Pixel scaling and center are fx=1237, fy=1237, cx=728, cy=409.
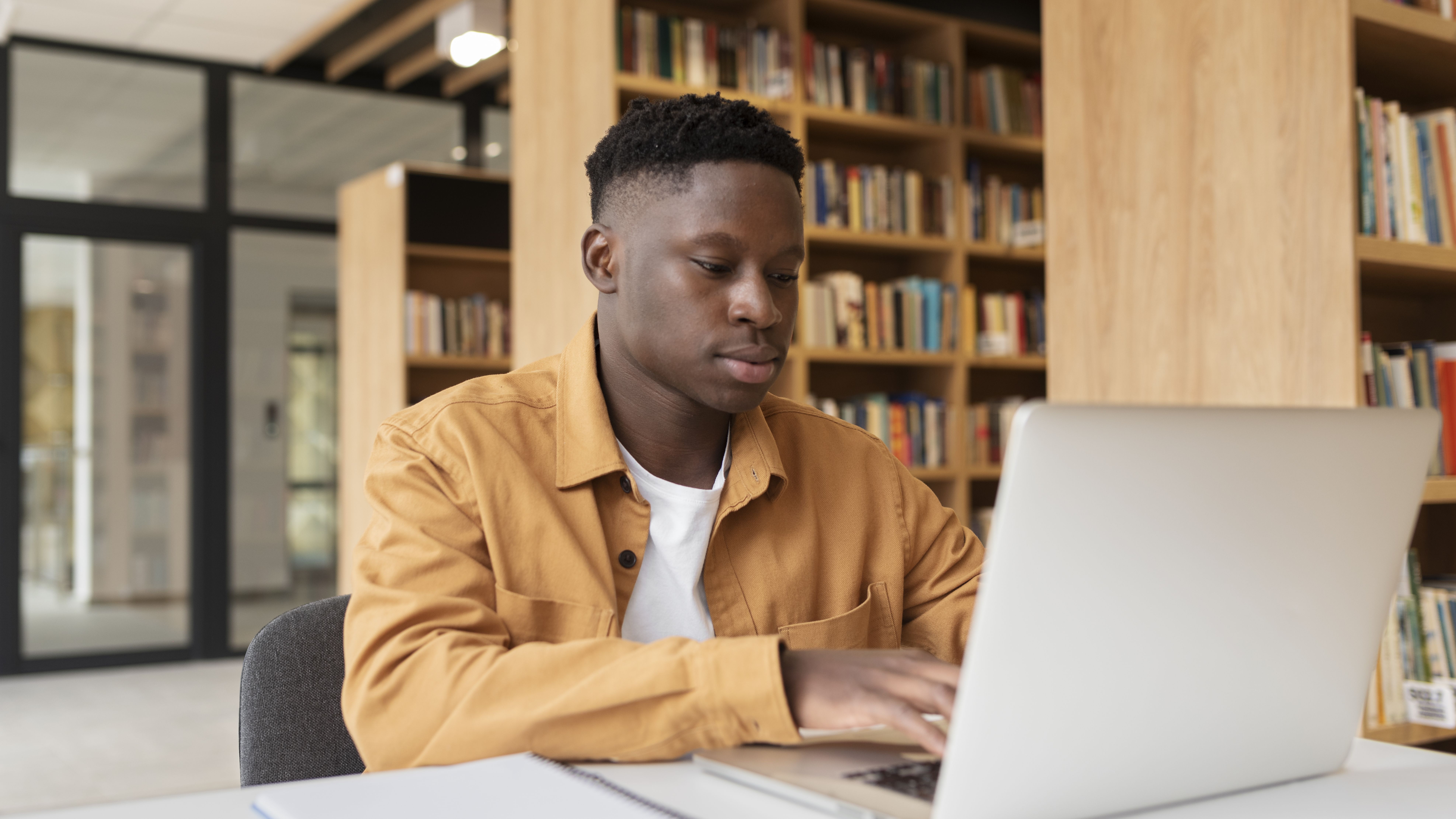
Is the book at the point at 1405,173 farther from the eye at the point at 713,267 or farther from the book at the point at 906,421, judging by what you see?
the book at the point at 906,421

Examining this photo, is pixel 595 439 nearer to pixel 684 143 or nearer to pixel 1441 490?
pixel 684 143

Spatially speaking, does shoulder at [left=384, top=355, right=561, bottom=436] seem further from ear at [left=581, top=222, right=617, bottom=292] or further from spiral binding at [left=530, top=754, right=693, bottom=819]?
spiral binding at [left=530, top=754, right=693, bottom=819]

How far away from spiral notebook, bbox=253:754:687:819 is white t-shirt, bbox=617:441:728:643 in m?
0.35

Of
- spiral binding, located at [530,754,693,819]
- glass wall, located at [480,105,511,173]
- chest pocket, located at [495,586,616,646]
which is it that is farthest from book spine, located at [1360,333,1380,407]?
glass wall, located at [480,105,511,173]

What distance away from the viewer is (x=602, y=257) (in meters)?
1.32

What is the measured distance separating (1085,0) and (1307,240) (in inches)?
29.9

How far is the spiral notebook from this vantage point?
2.53 feet

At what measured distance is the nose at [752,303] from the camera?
3.91 feet

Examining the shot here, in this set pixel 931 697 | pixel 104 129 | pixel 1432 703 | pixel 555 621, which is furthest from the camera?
pixel 104 129

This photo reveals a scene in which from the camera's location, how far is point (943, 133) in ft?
14.6

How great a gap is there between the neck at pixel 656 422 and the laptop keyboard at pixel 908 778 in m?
0.54

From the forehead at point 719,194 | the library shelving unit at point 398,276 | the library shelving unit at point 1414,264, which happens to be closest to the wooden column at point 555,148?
the library shelving unit at point 398,276

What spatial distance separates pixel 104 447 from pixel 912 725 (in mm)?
5872

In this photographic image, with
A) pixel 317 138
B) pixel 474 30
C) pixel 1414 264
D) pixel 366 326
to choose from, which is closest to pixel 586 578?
pixel 1414 264
